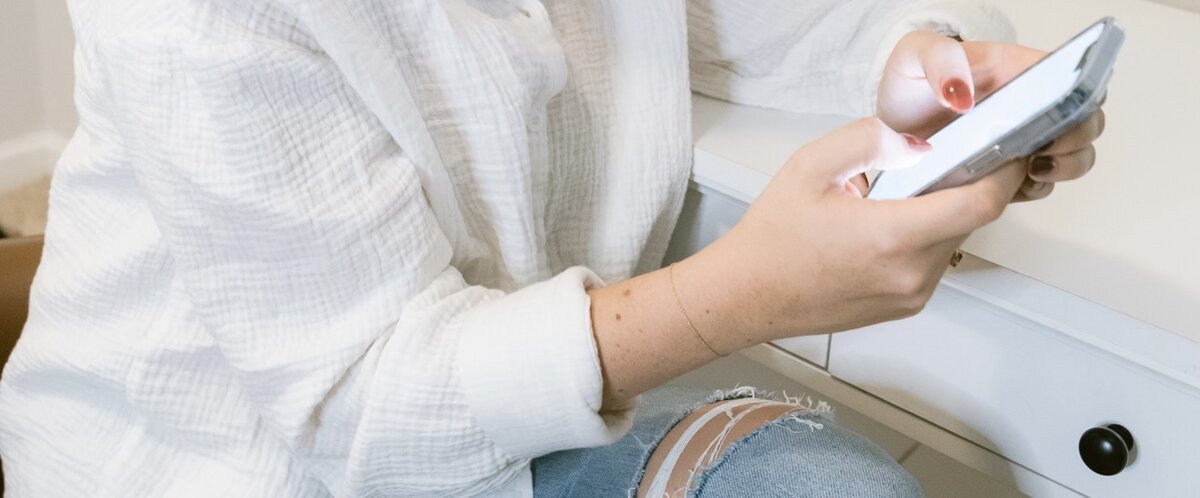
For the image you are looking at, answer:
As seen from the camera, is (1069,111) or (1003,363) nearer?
(1069,111)

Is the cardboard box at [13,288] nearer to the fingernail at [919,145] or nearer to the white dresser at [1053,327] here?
the white dresser at [1053,327]

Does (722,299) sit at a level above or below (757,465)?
above

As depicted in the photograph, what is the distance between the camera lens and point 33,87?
4.89ft

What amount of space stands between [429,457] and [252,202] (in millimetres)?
152

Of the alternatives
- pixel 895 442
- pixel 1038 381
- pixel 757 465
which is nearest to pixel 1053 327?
pixel 1038 381

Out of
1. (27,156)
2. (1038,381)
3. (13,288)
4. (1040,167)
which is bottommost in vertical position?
(27,156)

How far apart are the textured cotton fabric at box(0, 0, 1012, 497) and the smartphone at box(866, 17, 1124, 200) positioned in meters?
0.17

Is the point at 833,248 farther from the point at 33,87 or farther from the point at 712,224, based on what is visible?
the point at 33,87

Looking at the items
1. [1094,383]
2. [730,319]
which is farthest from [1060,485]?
[730,319]

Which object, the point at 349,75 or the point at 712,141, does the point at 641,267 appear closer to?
the point at 712,141

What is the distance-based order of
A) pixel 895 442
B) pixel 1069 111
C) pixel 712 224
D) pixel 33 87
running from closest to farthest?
pixel 1069 111 → pixel 712 224 → pixel 895 442 → pixel 33 87

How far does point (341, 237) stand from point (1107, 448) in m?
0.38

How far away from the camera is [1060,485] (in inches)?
23.7

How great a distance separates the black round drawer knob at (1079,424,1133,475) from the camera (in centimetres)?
55
